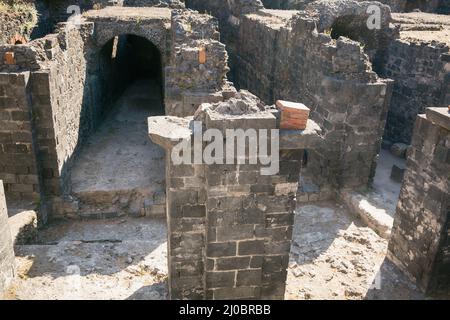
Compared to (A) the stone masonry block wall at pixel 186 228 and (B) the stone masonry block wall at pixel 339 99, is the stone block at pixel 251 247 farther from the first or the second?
(B) the stone masonry block wall at pixel 339 99

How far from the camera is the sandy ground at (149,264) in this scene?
21.1 ft

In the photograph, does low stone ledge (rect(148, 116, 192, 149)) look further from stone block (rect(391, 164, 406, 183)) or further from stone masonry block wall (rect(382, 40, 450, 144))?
stone masonry block wall (rect(382, 40, 450, 144))

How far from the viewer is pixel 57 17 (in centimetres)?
1691

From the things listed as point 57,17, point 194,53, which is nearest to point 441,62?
point 194,53

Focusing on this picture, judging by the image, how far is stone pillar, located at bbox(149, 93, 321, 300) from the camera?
4969 mm

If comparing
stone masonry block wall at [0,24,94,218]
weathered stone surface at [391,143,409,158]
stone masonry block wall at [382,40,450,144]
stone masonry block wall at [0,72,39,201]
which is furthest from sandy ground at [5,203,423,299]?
stone masonry block wall at [382,40,450,144]

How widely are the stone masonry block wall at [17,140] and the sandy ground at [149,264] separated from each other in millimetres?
1021

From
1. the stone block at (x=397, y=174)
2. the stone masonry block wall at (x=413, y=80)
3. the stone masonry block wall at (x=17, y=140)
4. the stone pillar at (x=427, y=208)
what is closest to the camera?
the stone pillar at (x=427, y=208)

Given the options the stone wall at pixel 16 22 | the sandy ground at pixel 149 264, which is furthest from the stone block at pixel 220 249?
the stone wall at pixel 16 22

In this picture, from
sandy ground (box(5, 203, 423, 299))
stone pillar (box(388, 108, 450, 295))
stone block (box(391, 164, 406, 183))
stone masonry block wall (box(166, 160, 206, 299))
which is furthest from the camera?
stone block (box(391, 164, 406, 183))

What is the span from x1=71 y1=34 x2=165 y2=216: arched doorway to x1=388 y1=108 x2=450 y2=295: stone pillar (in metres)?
4.83

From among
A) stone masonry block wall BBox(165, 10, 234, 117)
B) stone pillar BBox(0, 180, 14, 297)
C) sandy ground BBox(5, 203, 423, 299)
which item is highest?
stone masonry block wall BBox(165, 10, 234, 117)

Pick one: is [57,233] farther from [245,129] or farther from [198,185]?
[245,129]

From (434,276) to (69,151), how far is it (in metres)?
7.64
